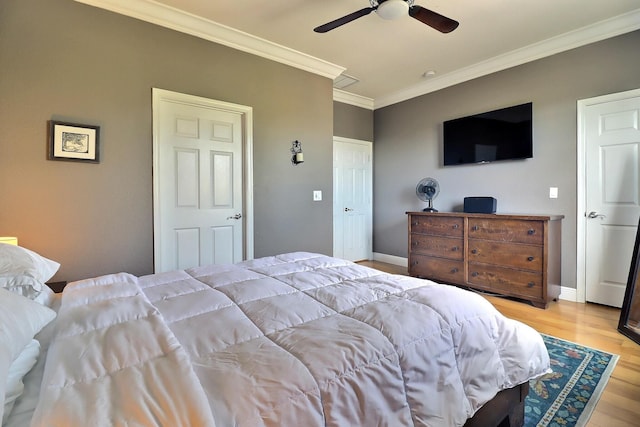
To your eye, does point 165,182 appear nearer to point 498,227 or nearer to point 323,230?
point 323,230

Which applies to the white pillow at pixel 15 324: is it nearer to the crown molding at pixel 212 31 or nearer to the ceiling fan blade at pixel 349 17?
the ceiling fan blade at pixel 349 17

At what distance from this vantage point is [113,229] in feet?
8.39

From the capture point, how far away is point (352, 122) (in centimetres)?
498

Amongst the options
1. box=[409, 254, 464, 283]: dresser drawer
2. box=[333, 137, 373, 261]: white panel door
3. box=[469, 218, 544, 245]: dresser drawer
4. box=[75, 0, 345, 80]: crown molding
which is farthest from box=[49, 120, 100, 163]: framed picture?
box=[469, 218, 544, 245]: dresser drawer

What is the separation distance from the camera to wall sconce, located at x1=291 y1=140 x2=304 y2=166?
11.6ft

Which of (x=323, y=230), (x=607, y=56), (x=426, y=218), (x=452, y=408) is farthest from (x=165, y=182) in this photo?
(x=607, y=56)

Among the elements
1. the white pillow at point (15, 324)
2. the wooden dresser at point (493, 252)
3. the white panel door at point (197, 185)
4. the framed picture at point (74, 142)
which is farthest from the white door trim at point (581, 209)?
the framed picture at point (74, 142)

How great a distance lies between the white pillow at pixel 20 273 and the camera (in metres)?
1.13

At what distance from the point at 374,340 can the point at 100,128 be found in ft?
8.77

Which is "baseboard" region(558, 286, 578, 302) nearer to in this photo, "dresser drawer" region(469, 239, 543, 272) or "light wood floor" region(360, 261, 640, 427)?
"light wood floor" region(360, 261, 640, 427)

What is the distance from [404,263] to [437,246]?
3.46 ft

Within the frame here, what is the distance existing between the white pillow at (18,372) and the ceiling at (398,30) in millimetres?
2728

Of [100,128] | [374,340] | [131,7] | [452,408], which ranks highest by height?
[131,7]

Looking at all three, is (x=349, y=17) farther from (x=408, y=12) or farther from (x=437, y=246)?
(x=437, y=246)
